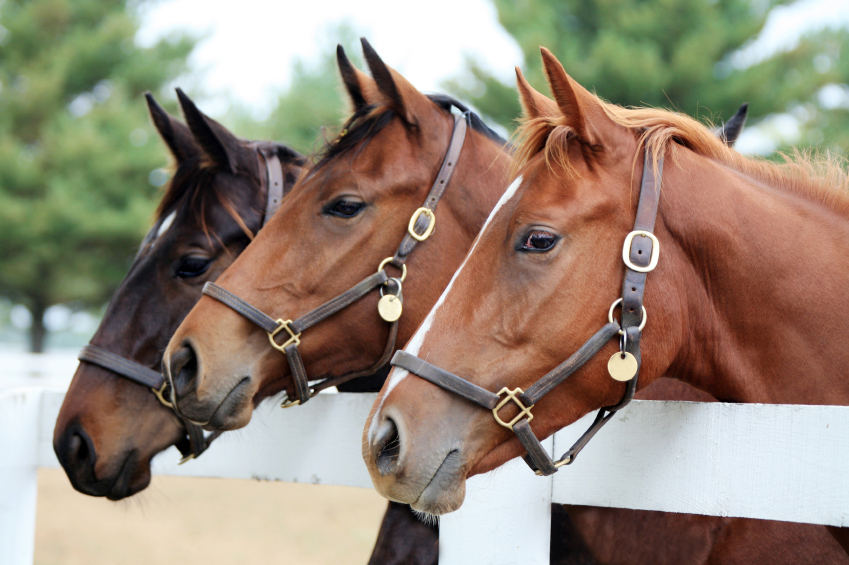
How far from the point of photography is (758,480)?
155 centimetres

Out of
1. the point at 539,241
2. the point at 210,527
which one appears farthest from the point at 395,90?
the point at 210,527

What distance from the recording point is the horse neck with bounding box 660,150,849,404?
1.71m

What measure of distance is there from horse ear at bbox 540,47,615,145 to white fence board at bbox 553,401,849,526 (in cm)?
75

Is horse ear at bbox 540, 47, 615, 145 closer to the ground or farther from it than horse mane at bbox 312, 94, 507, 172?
farther from it

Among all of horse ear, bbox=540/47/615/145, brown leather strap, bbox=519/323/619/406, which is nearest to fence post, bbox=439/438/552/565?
brown leather strap, bbox=519/323/619/406

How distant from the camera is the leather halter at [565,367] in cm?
154

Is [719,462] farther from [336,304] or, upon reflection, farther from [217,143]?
[217,143]

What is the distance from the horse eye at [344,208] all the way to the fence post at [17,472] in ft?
5.04

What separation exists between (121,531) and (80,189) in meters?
9.18

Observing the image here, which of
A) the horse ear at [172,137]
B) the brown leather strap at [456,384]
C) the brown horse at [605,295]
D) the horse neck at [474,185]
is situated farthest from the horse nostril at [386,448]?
the horse ear at [172,137]

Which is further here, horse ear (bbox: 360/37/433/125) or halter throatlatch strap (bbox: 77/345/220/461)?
halter throatlatch strap (bbox: 77/345/220/461)

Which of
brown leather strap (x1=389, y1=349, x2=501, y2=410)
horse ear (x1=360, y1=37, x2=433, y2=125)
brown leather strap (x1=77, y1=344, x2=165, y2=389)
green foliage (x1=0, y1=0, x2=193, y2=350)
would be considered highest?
horse ear (x1=360, y1=37, x2=433, y2=125)

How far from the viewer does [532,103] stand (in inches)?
77.0

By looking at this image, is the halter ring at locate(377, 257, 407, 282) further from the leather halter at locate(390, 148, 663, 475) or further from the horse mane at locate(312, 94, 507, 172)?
the leather halter at locate(390, 148, 663, 475)
